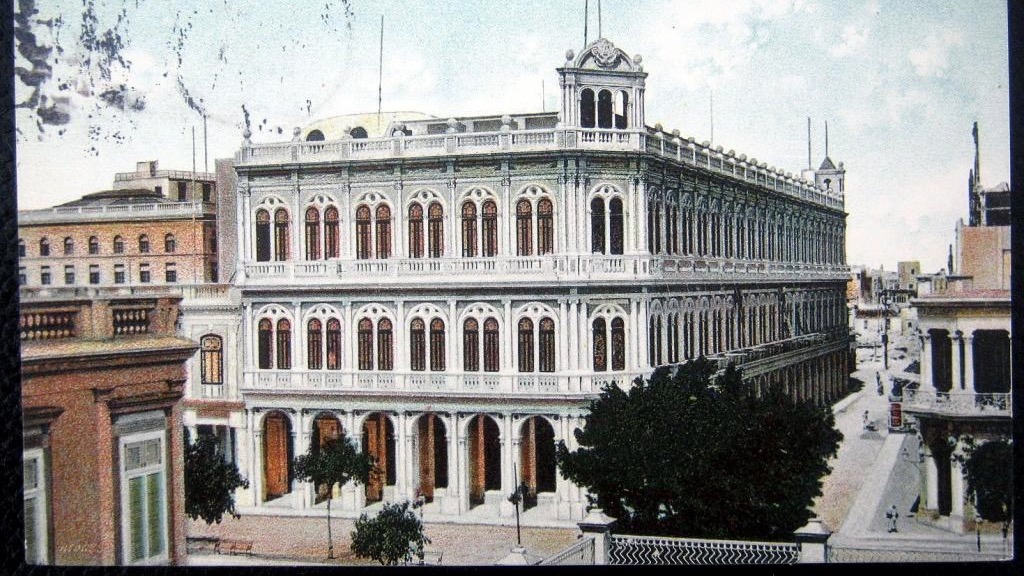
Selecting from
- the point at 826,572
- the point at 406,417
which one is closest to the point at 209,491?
the point at 406,417

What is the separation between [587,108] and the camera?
1223cm

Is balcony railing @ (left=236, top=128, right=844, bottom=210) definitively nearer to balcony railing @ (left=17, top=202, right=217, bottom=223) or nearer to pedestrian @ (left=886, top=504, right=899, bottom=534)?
balcony railing @ (left=17, top=202, right=217, bottom=223)

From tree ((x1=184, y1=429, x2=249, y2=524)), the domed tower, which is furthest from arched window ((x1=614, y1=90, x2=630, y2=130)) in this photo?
tree ((x1=184, y1=429, x2=249, y2=524))

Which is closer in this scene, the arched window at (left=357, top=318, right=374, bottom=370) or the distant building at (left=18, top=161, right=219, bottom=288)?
the distant building at (left=18, top=161, right=219, bottom=288)

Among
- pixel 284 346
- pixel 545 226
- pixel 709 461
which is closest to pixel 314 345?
pixel 284 346

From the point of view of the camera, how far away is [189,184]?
A: 36.1ft

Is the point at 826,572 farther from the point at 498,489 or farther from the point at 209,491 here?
the point at 209,491

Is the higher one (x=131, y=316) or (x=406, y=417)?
(x=131, y=316)

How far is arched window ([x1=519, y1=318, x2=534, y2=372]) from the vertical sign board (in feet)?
14.7

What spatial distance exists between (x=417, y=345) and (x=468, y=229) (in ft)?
5.41

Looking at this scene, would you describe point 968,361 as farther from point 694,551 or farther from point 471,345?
point 471,345

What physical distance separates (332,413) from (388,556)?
2326 millimetres

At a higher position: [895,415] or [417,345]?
[417,345]

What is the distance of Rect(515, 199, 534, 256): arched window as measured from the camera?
13023 millimetres
